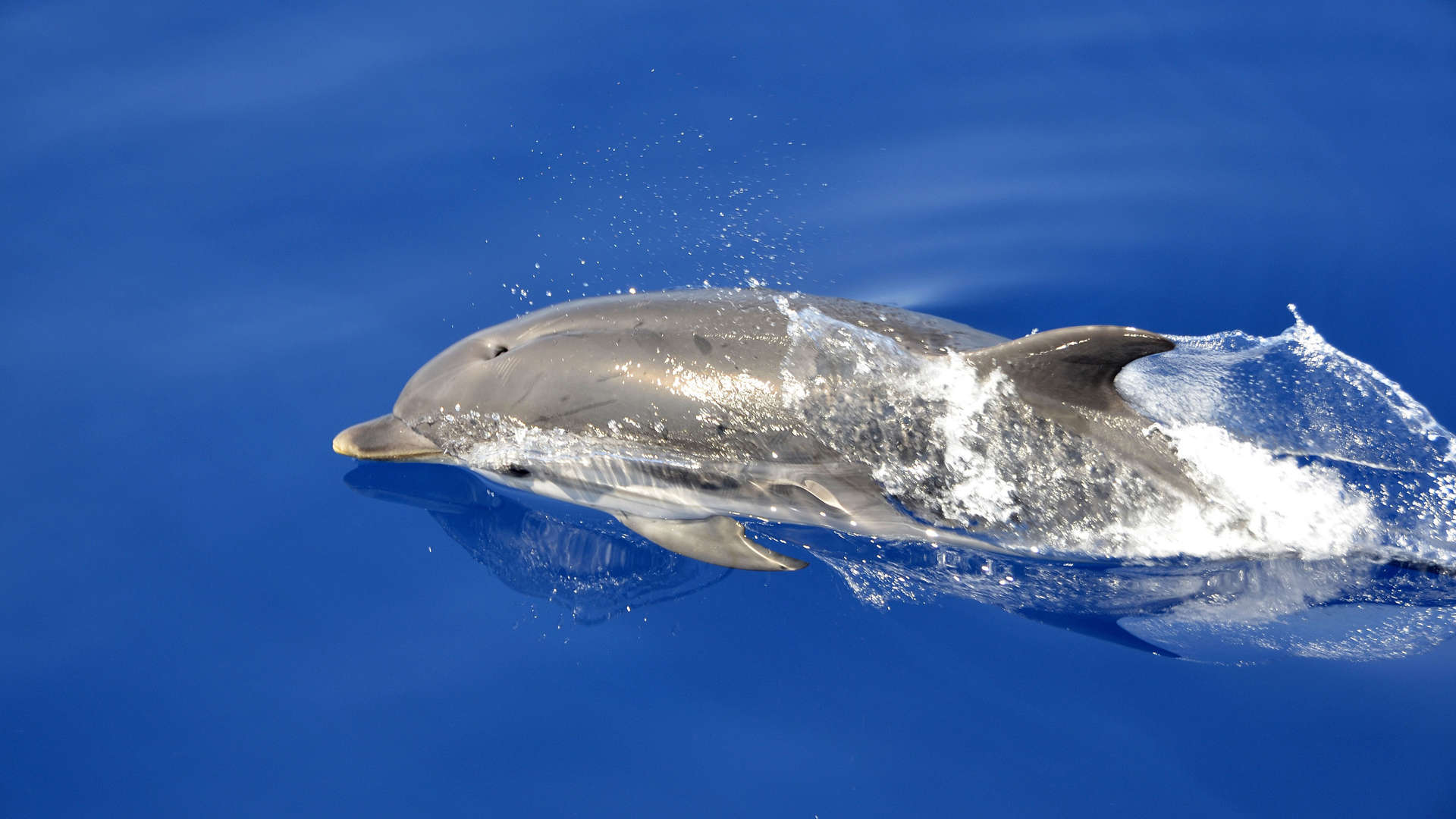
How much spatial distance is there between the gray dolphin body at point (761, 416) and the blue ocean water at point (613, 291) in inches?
12.0

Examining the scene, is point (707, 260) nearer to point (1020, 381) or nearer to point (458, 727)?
point (1020, 381)

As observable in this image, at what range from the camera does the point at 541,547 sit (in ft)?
15.4

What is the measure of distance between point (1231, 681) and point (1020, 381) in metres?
1.47

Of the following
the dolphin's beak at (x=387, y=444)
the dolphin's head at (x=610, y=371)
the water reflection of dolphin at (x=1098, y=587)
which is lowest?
the water reflection of dolphin at (x=1098, y=587)

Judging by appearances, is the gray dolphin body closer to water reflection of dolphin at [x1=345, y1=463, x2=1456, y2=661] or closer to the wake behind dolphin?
the wake behind dolphin

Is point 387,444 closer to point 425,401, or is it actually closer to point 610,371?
point 425,401

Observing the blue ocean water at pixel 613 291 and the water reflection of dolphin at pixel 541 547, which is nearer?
the blue ocean water at pixel 613 291

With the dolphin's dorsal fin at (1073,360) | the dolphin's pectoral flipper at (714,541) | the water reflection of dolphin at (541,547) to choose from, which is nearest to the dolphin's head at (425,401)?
the water reflection of dolphin at (541,547)

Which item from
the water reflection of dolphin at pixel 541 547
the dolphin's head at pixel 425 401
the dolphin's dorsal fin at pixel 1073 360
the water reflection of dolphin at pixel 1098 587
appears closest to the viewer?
the dolphin's dorsal fin at pixel 1073 360

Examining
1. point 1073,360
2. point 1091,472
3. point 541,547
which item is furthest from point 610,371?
point 1091,472

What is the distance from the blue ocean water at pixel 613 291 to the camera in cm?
397

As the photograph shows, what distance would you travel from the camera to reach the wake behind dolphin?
420 cm

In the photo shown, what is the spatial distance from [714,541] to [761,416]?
2.00 ft

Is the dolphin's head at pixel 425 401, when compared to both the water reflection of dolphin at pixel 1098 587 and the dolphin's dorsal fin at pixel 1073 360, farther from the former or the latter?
the dolphin's dorsal fin at pixel 1073 360
